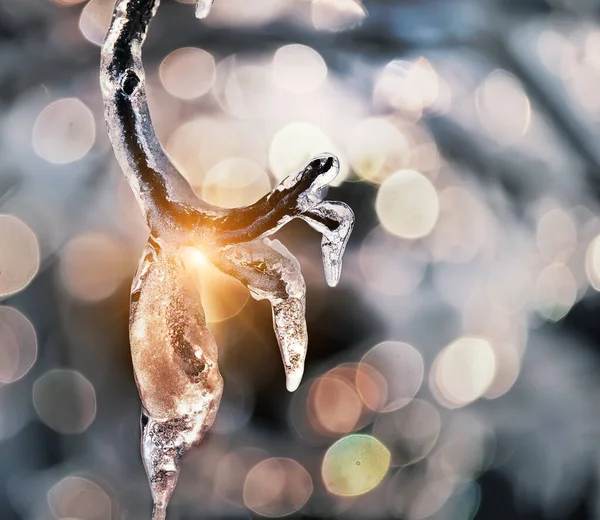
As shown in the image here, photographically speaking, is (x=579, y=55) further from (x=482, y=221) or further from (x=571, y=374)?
(x=571, y=374)

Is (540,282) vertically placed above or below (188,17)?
below

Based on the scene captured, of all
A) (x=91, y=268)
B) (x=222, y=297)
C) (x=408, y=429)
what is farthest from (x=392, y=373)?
(x=91, y=268)

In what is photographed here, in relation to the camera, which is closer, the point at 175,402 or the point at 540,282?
the point at 175,402

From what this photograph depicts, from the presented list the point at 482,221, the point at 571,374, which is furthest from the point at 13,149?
the point at 571,374

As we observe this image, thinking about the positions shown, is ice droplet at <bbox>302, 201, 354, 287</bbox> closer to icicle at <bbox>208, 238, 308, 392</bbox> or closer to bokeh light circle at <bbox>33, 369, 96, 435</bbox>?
icicle at <bbox>208, 238, 308, 392</bbox>

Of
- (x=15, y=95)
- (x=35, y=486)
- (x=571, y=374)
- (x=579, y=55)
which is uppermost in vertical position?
(x=579, y=55)

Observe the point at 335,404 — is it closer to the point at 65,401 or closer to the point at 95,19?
the point at 65,401

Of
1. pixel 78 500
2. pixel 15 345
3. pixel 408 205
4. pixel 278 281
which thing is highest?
pixel 278 281
